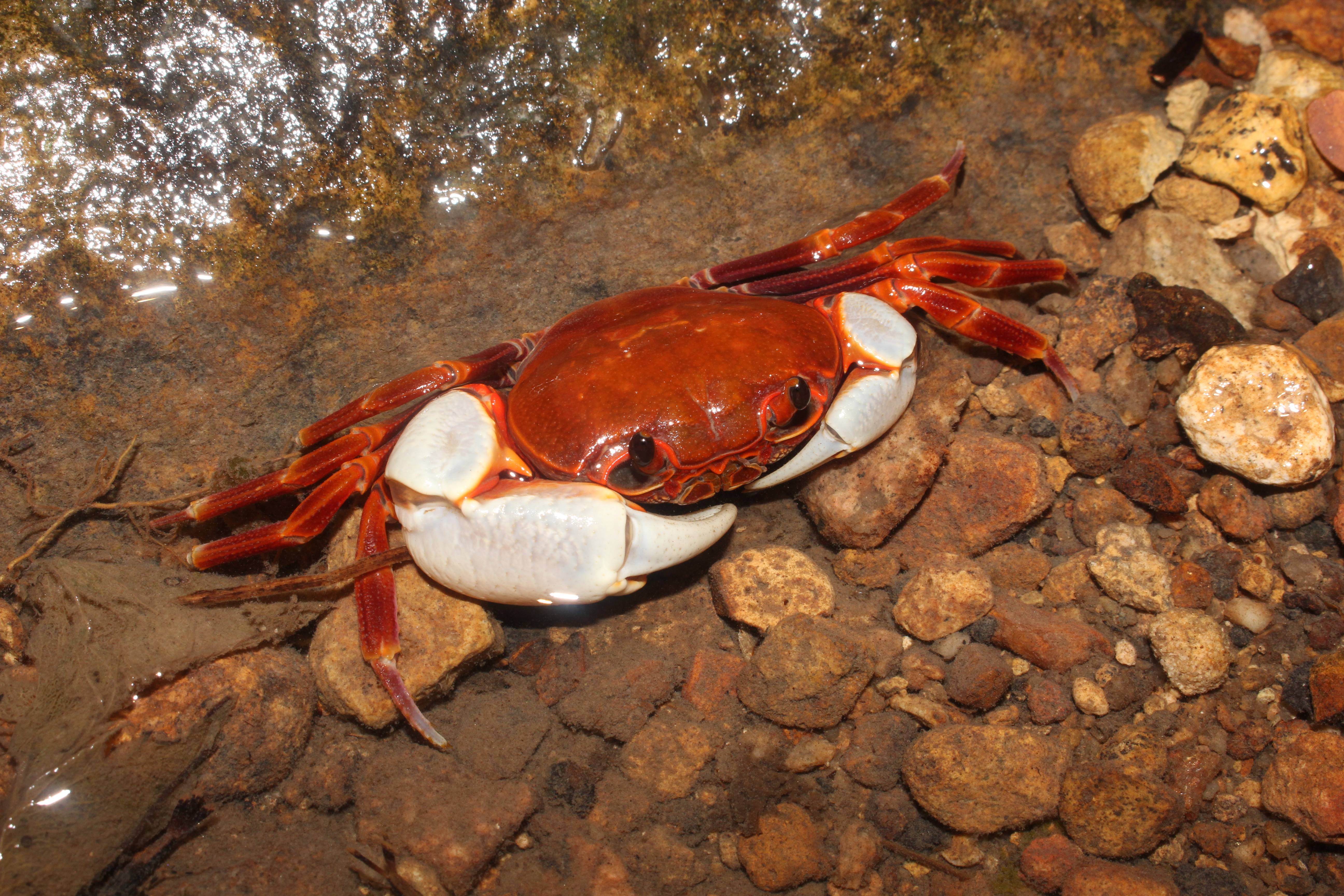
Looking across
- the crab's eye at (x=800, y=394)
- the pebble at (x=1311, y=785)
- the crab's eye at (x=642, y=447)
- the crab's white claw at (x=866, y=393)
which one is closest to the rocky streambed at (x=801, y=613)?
the pebble at (x=1311, y=785)

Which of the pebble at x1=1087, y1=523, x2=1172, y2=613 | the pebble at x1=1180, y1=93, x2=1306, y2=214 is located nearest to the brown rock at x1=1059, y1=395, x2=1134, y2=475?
the pebble at x1=1087, y1=523, x2=1172, y2=613

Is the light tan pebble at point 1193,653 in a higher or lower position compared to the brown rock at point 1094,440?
lower

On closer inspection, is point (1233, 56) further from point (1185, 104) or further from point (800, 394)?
point (800, 394)

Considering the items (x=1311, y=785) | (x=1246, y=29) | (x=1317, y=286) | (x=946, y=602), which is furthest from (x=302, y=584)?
(x=1246, y=29)

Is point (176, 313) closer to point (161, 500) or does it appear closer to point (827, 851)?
point (161, 500)

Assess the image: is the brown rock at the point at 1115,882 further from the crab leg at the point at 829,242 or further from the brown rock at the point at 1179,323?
the crab leg at the point at 829,242

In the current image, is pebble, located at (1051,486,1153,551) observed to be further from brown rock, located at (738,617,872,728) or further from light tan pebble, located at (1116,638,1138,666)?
brown rock, located at (738,617,872,728)
